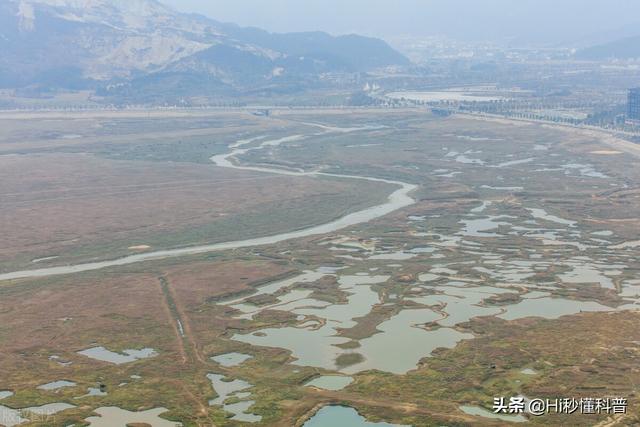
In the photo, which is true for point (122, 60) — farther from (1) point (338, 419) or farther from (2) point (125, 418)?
(1) point (338, 419)

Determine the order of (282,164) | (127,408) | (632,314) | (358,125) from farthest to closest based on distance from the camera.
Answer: (358,125)
(282,164)
(632,314)
(127,408)

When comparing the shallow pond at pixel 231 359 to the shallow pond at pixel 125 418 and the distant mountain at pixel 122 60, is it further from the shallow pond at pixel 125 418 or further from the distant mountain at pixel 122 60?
the distant mountain at pixel 122 60

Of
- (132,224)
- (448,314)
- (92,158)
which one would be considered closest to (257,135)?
(92,158)

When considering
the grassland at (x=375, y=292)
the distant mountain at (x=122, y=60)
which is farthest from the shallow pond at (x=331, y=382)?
the distant mountain at (x=122, y=60)

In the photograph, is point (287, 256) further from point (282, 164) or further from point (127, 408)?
point (282, 164)

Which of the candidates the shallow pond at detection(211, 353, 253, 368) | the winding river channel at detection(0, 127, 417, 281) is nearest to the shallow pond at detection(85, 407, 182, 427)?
the shallow pond at detection(211, 353, 253, 368)

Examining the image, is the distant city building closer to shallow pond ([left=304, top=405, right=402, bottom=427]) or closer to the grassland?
the grassland

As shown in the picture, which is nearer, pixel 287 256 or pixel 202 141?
pixel 287 256

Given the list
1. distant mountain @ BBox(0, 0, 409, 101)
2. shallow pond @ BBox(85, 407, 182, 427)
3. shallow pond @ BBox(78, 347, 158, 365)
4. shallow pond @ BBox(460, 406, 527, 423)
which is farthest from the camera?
distant mountain @ BBox(0, 0, 409, 101)
